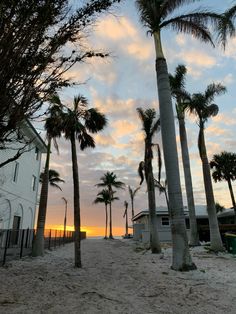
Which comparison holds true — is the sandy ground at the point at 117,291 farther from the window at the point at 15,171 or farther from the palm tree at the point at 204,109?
the window at the point at 15,171

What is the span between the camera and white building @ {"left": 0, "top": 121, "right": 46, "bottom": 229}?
20797mm

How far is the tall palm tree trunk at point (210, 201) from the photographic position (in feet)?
60.1

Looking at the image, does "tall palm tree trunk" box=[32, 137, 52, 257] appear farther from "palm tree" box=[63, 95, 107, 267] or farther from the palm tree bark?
the palm tree bark

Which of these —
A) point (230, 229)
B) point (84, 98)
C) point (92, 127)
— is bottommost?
point (230, 229)

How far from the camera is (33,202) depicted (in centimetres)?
2781

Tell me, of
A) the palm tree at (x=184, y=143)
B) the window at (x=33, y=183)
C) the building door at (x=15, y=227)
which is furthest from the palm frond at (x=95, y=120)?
the window at (x=33, y=183)

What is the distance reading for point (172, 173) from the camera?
12.2m

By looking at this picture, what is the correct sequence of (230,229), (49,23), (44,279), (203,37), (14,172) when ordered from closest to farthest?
(49,23)
(44,279)
(203,37)
(14,172)
(230,229)

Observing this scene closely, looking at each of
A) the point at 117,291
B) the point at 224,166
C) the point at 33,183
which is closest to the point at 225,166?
the point at 224,166

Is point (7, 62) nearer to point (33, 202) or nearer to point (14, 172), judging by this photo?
point (14, 172)

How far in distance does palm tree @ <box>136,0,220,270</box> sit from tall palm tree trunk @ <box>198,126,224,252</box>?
7.77m

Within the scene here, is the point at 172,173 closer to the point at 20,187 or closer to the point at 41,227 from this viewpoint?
the point at 41,227

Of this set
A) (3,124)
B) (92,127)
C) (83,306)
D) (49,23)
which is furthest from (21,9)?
(92,127)

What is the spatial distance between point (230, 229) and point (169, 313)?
2162 centimetres
